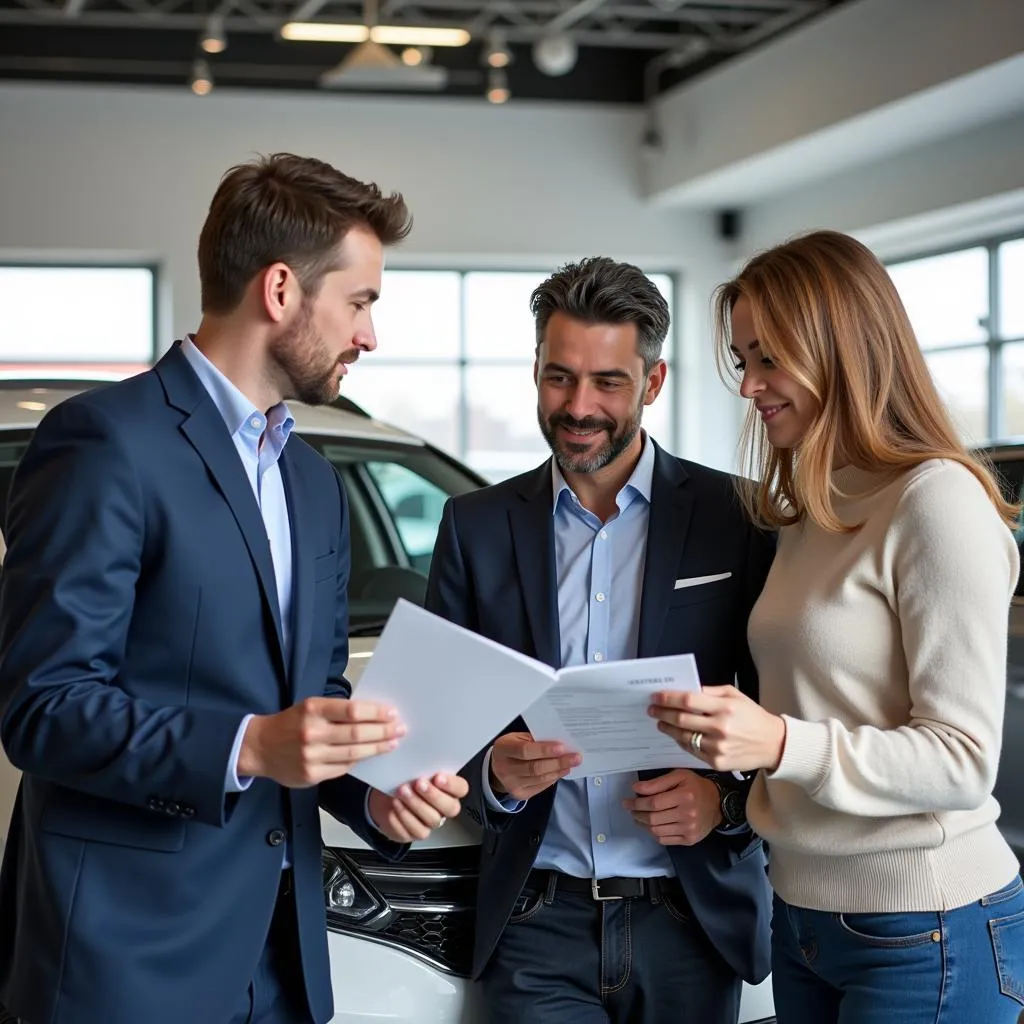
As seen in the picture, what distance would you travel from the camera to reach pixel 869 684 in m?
1.87

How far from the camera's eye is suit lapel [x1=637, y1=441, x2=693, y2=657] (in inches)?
85.6

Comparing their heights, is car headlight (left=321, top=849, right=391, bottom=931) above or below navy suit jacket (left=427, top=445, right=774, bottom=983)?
below

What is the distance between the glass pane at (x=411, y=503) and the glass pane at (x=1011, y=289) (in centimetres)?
790

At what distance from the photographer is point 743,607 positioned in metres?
2.23

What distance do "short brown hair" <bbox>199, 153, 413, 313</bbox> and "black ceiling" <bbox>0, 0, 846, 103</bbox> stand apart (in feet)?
30.3

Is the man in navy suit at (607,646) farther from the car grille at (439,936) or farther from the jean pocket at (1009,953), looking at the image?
the jean pocket at (1009,953)

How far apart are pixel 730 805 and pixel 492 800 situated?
0.36m

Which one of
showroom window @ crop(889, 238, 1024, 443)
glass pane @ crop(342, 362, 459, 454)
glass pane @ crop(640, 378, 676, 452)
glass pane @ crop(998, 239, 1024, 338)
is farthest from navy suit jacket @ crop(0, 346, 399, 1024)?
glass pane @ crop(640, 378, 676, 452)

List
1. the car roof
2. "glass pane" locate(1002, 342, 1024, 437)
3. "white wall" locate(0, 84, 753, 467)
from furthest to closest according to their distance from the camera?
"white wall" locate(0, 84, 753, 467)
"glass pane" locate(1002, 342, 1024, 437)
the car roof

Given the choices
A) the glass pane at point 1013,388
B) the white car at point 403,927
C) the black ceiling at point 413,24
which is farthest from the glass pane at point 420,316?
the white car at point 403,927

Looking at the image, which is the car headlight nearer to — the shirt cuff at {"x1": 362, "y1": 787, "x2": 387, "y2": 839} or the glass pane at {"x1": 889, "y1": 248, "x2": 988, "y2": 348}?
the shirt cuff at {"x1": 362, "y1": 787, "x2": 387, "y2": 839}

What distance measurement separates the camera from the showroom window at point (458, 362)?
13375mm

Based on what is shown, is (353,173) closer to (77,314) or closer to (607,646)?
(77,314)

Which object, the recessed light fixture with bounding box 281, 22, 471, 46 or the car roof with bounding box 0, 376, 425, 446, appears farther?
the recessed light fixture with bounding box 281, 22, 471, 46
